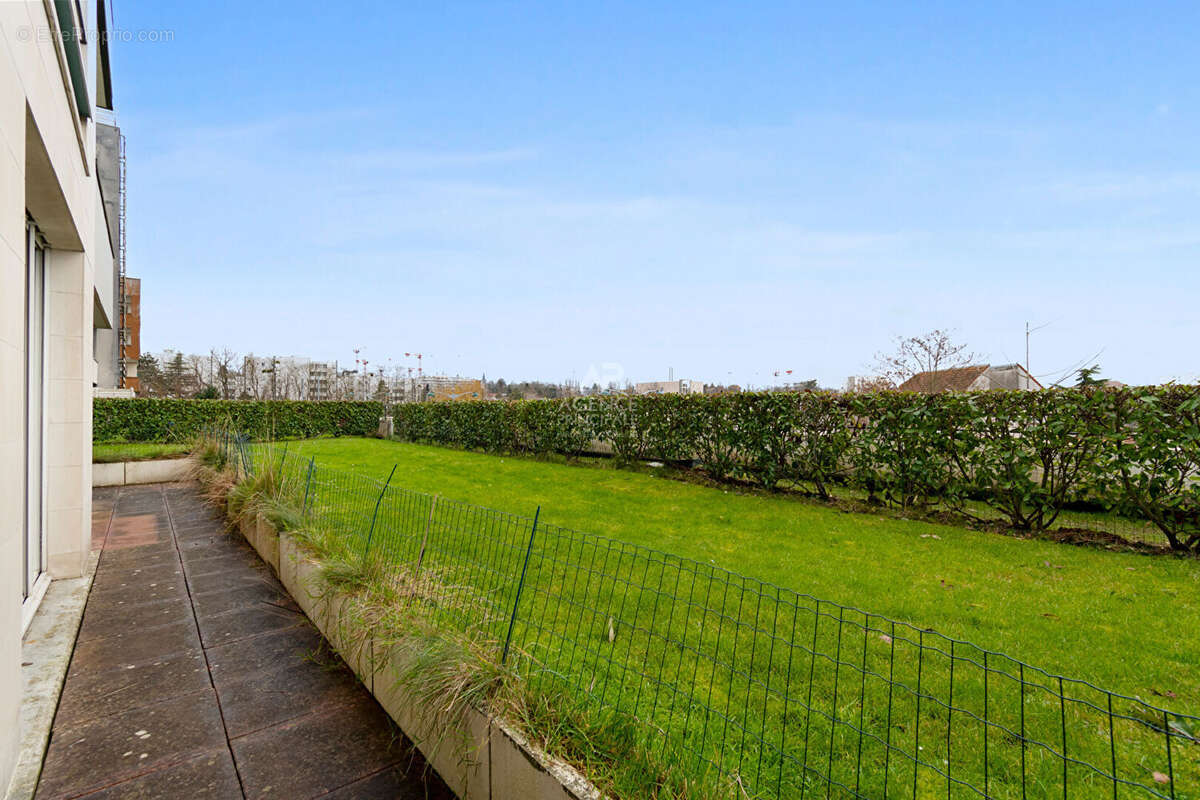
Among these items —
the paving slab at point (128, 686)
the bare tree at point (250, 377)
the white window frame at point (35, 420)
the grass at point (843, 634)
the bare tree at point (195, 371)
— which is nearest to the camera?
the grass at point (843, 634)

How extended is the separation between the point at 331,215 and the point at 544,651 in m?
16.8

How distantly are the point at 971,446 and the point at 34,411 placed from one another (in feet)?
29.7

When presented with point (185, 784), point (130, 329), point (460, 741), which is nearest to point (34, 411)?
point (185, 784)

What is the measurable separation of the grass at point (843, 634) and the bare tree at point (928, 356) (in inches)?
373

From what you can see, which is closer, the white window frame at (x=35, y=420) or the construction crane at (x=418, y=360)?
the white window frame at (x=35, y=420)

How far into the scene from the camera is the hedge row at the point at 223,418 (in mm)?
14367

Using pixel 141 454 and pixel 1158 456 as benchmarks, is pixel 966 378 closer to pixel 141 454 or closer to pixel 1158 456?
pixel 1158 456

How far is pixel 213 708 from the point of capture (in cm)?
297

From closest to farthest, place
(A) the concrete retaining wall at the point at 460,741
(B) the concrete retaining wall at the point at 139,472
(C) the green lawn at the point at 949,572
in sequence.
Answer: (A) the concrete retaining wall at the point at 460,741, (C) the green lawn at the point at 949,572, (B) the concrete retaining wall at the point at 139,472

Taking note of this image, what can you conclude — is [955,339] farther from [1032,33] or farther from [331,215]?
[331,215]

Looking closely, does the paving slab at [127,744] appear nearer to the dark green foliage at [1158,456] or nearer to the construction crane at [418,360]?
the dark green foliage at [1158,456]

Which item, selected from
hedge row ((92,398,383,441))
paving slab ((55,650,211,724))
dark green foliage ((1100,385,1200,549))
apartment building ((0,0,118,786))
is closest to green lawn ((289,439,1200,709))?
dark green foliage ((1100,385,1200,549))

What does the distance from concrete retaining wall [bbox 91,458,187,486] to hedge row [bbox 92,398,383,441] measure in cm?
105

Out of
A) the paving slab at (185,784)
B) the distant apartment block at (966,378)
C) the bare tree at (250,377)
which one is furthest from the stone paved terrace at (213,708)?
the bare tree at (250,377)
